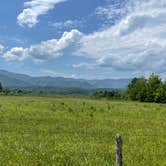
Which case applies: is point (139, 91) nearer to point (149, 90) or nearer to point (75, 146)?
point (149, 90)

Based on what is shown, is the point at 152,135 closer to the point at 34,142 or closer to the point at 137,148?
the point at 137,148

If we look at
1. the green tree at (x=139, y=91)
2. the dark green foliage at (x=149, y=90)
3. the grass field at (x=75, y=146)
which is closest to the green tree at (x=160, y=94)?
the dark green foliage at (x=149, y=90)

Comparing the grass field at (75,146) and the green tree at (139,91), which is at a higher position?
the green tree at (139,91)

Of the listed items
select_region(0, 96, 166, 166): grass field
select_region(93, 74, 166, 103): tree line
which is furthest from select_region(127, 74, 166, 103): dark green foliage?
select_region(0, 96, 166, 166): grass field

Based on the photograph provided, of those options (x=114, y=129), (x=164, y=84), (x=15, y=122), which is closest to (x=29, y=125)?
(x=15, y=122)

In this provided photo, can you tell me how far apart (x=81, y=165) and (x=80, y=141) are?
5.48 metres

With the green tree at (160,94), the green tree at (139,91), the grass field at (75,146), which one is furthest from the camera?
the green tree at (139,91)

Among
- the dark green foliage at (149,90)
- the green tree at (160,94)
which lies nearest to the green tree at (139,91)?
the dark green foliage at (149,90)

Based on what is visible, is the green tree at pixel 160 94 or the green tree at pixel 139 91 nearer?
the green tree at pixel 160 94

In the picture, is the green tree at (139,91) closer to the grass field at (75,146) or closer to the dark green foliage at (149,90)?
the dark green foliage at (149,90)

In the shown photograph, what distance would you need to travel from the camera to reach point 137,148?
1780 centimetres

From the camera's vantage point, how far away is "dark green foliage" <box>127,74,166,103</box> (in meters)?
99.4

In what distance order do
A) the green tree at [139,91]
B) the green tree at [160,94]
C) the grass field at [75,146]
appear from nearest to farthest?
1. the grass field at [75,146]
2. the green tree at [160,94]
3. the green tree at [139,91]

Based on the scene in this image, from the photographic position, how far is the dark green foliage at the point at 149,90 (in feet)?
326
